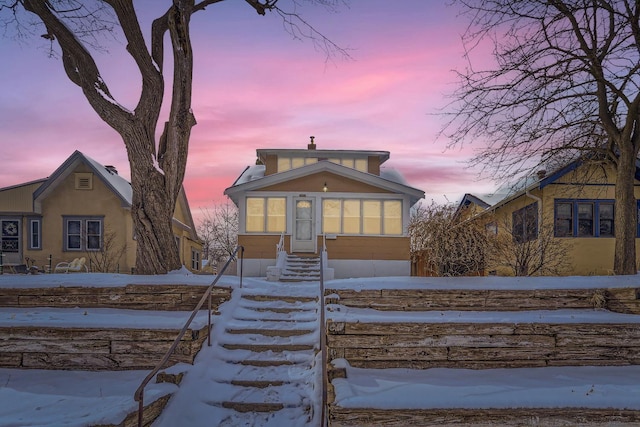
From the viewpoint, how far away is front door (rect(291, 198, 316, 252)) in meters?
17.5

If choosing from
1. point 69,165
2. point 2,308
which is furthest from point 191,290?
point 69,165

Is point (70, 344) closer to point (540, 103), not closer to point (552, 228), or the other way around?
point (540, 103)

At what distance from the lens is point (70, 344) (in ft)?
20.7

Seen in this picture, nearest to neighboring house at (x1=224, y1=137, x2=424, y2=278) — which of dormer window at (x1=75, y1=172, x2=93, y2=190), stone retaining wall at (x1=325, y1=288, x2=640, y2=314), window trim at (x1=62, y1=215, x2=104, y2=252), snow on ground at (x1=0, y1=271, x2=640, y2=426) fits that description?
window trim at (x1=62, y1=215, x2=104, y2=252)

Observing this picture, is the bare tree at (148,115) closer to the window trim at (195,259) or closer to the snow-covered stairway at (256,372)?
the snow-covered stairway at (256,372)

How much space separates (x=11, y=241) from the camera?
20.4m

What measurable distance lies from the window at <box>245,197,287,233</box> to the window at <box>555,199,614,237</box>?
10078 mm

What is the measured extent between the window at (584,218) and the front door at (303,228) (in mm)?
8944

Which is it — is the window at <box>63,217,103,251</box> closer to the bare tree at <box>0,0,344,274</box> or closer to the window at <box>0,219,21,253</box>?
the window at <box>0,219,21,253</box>

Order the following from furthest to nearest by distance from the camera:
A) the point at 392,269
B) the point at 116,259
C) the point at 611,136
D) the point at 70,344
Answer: the point at 116,259 → the point at 392,269 → the point at 611,136 → the point at 70,344

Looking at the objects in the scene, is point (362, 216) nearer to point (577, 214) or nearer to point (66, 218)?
point (577, 214)

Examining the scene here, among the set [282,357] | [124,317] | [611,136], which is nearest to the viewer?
[282,357]

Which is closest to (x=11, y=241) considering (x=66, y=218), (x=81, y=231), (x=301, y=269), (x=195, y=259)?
(x=66, y=218)

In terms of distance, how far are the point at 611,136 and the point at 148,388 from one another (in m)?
11.6
